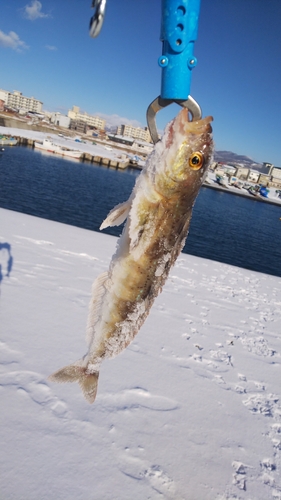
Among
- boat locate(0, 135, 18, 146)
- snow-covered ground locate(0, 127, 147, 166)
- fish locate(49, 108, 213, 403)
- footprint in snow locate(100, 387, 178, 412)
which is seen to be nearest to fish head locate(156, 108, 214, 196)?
fish locate(49, 108, 213, 403)

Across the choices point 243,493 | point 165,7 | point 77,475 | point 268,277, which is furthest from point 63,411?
point 268,277

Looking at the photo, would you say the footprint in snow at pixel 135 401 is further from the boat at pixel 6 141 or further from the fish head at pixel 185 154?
the boat at pixel 6 141

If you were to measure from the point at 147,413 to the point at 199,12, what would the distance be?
526 cm

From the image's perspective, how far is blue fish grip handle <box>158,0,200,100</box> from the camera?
Result: 1.61 metres

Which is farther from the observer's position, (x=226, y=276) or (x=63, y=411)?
(x=226, y=276)

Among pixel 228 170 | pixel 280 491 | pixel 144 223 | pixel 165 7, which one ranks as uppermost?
pixel 228 170

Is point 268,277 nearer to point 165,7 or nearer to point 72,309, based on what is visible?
point 72,309

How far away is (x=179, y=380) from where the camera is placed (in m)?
5.91

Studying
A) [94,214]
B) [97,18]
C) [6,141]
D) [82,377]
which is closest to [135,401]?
[82,377]

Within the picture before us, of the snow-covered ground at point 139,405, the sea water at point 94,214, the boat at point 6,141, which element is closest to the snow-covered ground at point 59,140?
the boat at point 6,141

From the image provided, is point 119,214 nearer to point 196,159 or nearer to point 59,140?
point 196,159

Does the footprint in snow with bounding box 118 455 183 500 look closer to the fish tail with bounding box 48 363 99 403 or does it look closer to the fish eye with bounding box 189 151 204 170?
the fish tail with bounding box 48 363 99 403

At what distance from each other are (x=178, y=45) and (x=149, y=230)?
120cm

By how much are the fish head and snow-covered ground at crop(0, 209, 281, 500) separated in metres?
3.83
